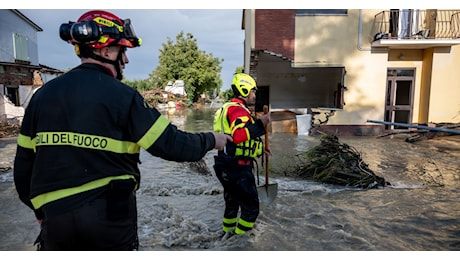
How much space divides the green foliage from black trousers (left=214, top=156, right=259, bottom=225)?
32.0 m

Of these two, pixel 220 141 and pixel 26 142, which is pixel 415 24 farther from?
pixel 26 142

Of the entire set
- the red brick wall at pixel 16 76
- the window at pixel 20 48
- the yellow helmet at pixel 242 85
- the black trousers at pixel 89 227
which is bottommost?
the black trousers at pixel 89 227

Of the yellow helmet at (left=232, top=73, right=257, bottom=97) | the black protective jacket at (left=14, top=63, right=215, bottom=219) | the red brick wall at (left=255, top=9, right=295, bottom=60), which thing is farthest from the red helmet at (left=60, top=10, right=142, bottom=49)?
the red brick wall at (left=255, top=9, right=295, bottom=60)

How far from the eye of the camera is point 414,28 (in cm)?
1314

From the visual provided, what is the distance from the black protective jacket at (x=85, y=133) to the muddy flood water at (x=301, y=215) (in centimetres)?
231

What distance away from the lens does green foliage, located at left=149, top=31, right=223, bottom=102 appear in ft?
115

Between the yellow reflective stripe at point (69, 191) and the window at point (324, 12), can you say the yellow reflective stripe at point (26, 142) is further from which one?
the window at point (324, 12)

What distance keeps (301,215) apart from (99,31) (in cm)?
389

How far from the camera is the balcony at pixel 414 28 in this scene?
12.3 meters

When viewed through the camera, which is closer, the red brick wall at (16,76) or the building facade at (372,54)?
the building facade at (372,54)

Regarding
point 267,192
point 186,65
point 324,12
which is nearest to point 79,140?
point 267,192

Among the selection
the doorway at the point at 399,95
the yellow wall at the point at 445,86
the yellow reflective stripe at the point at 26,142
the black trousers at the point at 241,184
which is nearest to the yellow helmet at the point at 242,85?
the black trousers at the point at 241,184

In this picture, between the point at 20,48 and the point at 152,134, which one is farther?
the point at 20,48

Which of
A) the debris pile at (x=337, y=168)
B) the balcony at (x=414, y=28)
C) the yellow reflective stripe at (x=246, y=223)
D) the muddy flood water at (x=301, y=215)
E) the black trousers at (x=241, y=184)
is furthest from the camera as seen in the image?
the balcony at (x=414, y=28)
